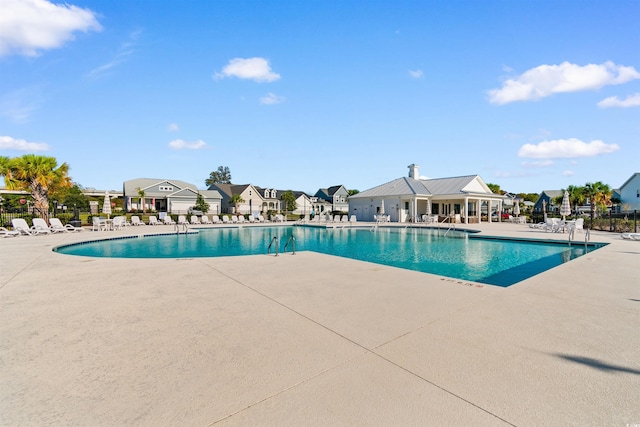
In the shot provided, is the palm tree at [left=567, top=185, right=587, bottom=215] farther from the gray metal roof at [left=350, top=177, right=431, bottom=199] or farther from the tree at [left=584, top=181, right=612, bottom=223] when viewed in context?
the gray metal roof at [left=350, top=177, right=431, bottom=199]

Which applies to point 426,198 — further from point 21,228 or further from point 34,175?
→ point 34,175

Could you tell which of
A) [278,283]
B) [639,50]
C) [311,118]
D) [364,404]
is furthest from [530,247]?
[311,118]

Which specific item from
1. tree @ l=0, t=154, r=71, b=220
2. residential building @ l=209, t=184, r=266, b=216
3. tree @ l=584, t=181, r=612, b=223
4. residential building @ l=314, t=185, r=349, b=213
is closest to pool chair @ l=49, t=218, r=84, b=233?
tree @ l=0, t=154, r=71, b=220

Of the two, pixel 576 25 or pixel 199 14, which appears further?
pixel 199 14

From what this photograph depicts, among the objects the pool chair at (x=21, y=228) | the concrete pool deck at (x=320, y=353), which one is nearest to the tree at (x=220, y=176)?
the pool chair at (x=21, y=228)

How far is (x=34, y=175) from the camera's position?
17.9 metres

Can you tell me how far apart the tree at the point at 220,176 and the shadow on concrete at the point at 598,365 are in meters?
80.9

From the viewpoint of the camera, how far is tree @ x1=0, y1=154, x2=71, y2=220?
1759 centimetres

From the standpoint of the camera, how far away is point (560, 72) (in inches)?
561

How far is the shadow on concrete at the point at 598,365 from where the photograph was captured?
263 centimetres

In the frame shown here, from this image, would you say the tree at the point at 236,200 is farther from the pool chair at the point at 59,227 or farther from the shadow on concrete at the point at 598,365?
the shadow on concrete at the point at 598,365

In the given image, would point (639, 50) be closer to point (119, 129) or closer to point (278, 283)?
point (278, 283)

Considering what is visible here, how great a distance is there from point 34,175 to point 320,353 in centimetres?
2267

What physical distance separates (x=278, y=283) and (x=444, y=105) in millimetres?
16476
